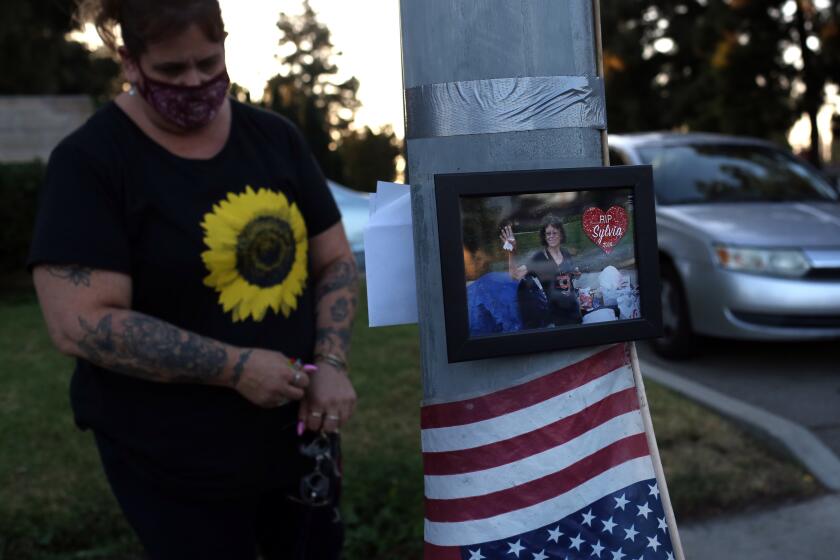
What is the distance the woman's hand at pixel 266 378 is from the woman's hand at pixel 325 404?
9 cm

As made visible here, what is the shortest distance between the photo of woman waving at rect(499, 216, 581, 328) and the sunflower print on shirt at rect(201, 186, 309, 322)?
0.86 metres

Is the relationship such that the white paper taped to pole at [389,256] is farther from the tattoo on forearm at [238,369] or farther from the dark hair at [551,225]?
the tattoo on forearm at [238,369]

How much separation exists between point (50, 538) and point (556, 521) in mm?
2723

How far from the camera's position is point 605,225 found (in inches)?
53.6

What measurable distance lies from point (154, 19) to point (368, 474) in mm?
2576

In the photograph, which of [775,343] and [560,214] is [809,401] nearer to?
[775,343]

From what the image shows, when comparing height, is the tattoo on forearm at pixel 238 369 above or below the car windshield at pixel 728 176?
below

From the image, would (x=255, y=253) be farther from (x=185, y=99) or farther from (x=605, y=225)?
(x=605, y=225)

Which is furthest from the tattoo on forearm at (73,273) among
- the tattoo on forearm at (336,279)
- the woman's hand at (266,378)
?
the tattoo on forearm at (336,279)

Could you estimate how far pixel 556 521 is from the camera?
143 cm

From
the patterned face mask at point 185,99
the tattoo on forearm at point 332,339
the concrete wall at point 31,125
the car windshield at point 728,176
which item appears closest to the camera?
the patterned face mask at point 185,99

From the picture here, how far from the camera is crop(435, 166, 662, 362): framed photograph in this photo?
1294mm

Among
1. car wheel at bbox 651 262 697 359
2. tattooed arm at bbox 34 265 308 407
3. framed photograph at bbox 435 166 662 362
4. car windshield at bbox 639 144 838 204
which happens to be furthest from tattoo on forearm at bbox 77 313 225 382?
car windshield at bbox 639 144 838 204

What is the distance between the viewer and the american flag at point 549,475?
4.68 feet
